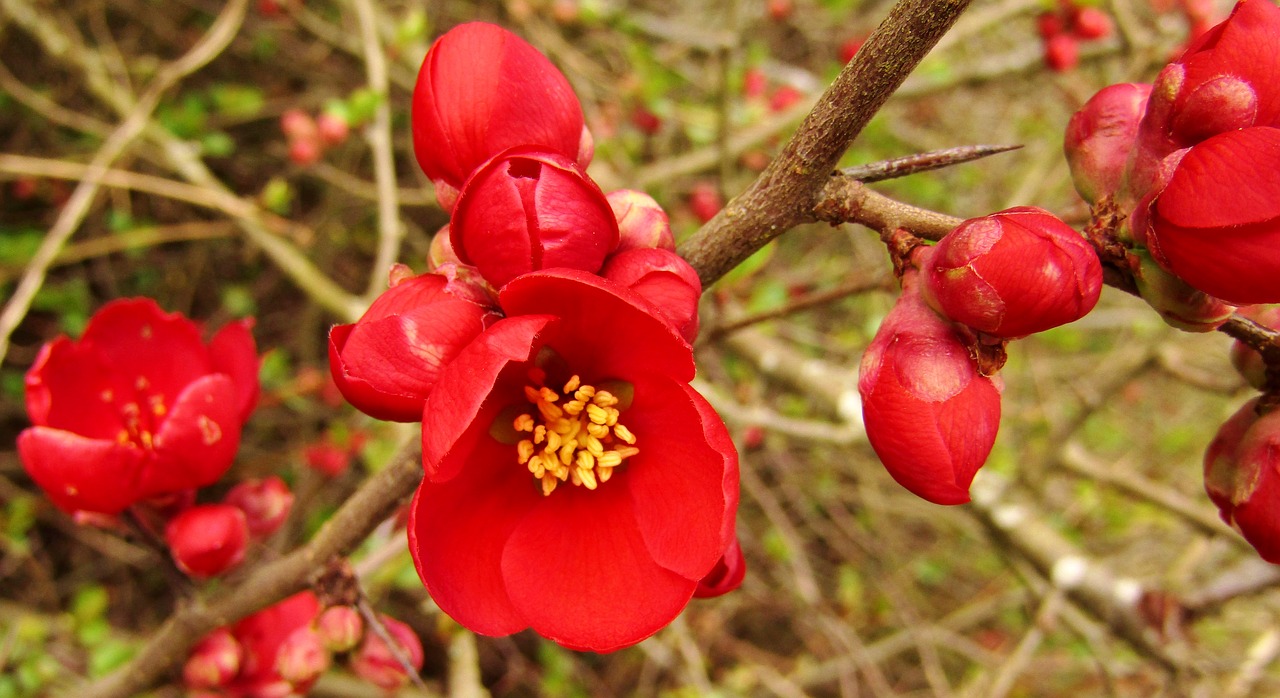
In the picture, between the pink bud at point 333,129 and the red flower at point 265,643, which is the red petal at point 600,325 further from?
the pink bud at point 333,129

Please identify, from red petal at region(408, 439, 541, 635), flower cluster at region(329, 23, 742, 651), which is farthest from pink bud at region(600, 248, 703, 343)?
red petal at region(408, 439, 541, 635)

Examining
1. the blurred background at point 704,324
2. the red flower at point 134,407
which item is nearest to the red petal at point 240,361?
the red flower at point 134,407

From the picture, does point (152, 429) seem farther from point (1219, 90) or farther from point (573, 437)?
point (1219, 90)

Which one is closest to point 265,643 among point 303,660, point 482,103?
point 303,660

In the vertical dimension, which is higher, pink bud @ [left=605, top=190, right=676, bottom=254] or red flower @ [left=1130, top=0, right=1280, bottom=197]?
red flower @ [left=1130, top=0, right=1280, bottom=197]

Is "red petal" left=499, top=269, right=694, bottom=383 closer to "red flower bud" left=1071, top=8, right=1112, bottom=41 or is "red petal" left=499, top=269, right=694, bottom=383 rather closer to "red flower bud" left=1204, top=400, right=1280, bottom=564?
"red flower bud" left=1204, top=400, right=1280, bottom=564

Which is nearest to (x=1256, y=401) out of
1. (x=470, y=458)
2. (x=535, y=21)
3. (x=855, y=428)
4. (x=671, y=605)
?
(x=671, y=605)
